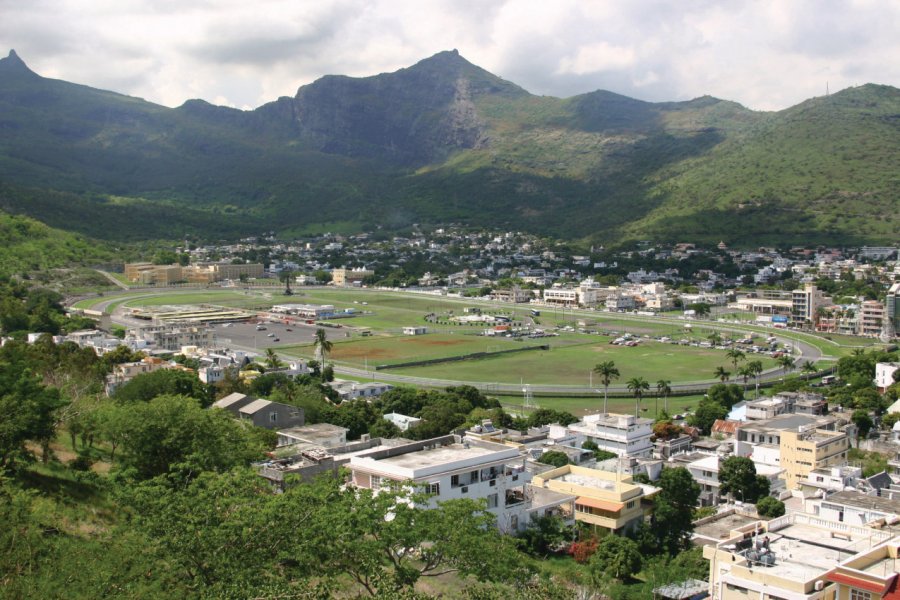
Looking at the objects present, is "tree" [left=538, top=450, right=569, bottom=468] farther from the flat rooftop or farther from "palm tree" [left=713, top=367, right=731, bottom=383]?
"palm tree" [left=713, top=367, right=731, bottom=383]

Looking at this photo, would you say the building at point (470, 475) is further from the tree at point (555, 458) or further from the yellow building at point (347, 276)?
the yellow building at point (347, 276)

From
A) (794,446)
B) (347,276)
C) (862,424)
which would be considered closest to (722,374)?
(862,424)

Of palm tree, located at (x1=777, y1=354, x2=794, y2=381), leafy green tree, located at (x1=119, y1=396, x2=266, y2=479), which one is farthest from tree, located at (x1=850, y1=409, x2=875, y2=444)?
leafy green tree, located at (x1=119, y1=396, x2=266, y2=479)

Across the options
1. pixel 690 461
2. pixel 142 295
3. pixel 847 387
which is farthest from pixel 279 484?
pixel 142 295

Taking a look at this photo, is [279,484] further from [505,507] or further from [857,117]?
[857,117]

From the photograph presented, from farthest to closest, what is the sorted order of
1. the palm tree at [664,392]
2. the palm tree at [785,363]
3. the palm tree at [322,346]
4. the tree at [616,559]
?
the palm tree at [785,363] → the palm tree at [322,346] → the palm tree at [664,392] → the tree at [616,559]

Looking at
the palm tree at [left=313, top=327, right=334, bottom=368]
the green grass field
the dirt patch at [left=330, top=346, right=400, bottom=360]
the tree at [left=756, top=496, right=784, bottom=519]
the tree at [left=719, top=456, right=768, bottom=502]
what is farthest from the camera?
the dirt patch at [left=330, top=346, right=400, bottom=360]

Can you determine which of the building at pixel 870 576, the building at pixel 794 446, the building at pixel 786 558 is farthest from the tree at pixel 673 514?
the building at pixel 870 576
